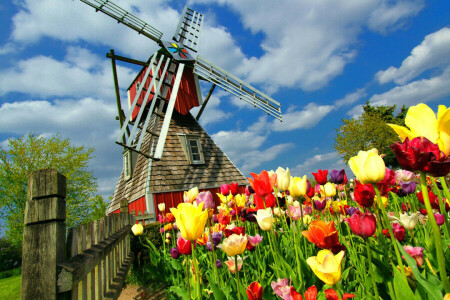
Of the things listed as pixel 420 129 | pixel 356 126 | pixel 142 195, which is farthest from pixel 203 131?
pixel 356 126

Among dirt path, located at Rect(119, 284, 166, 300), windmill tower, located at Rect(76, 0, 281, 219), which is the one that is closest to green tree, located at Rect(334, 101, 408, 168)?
windmill tower, located at Rect(76, 0, 281, 219)

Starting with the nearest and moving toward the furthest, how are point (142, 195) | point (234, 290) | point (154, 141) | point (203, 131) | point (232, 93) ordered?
point (234, 290), point (142, 195), point (154, 141), point (203, 131), point (232, 93)

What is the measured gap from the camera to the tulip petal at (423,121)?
0.90 meters

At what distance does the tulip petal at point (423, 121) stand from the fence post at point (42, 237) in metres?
1.98

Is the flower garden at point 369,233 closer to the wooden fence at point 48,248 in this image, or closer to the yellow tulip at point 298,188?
the yellow tulip at point 298,188

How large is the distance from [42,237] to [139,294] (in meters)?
3.61

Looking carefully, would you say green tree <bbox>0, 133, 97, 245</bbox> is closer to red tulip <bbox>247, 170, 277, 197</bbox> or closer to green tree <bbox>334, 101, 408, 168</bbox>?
red tulip <bbox>247, 170, 277, 197</bbox>

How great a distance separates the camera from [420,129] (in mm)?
937

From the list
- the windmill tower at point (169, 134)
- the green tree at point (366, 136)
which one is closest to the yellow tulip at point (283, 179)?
the windmill tower at point (169, 134)

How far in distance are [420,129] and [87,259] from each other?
2.23 m

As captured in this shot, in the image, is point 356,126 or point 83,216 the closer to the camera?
point 83,216

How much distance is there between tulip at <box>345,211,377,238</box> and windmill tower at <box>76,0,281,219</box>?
795 centimetres

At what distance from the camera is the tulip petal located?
899mm

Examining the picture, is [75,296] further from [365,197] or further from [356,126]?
[356,126]
